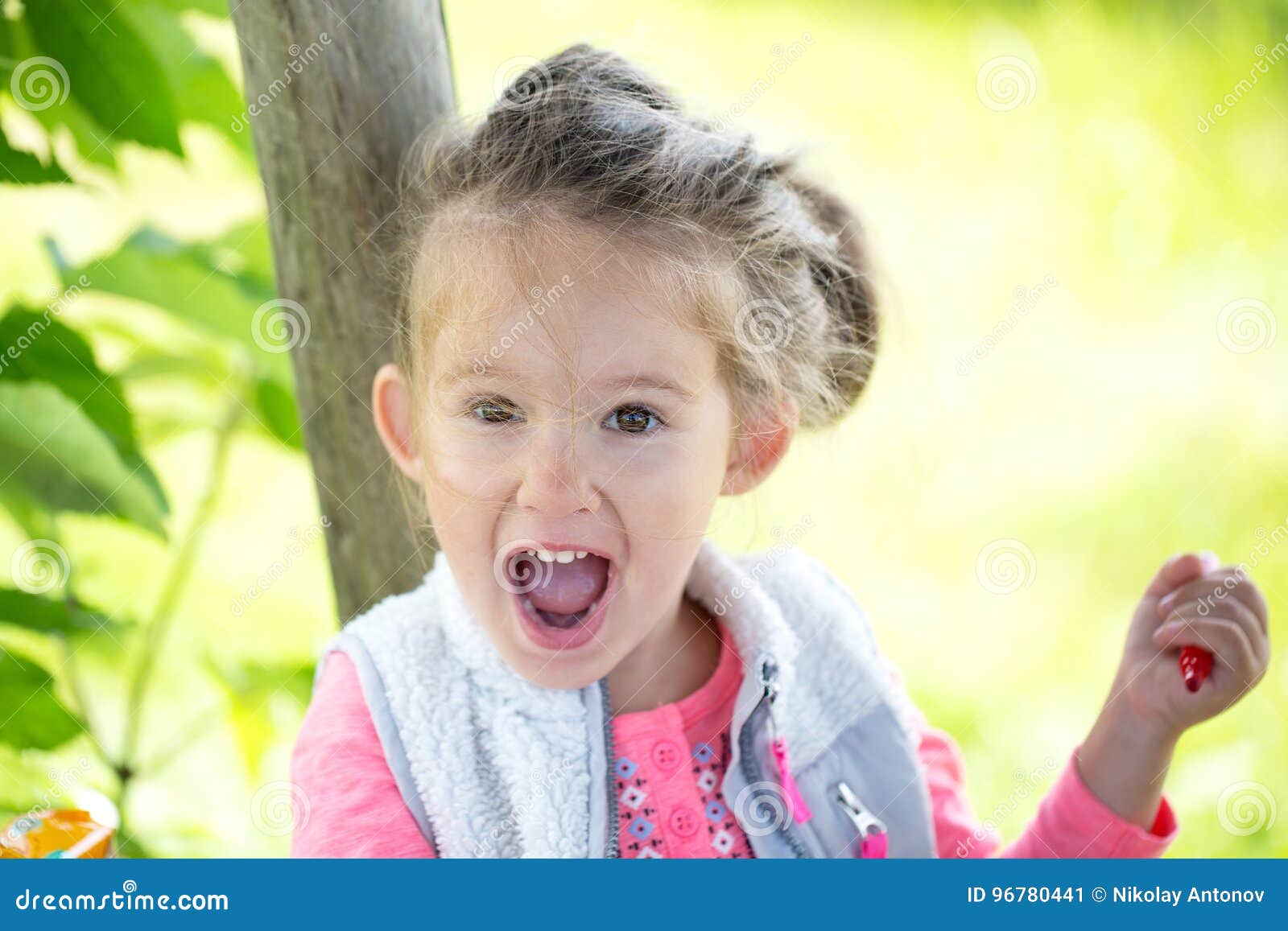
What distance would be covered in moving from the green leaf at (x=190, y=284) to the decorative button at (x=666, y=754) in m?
0.50

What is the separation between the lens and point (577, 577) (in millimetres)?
912

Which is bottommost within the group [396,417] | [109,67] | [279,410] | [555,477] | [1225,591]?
[1225,591]

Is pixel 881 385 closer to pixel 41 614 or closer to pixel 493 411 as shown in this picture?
pixel 493 411

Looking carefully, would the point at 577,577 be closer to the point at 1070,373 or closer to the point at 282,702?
the point at 282,702

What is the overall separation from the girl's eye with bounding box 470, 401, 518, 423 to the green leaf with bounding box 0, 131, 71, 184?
0.45 metres

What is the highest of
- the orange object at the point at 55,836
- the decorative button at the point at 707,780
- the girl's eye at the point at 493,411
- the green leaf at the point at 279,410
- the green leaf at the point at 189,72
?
the green leaf at the point at 189,72

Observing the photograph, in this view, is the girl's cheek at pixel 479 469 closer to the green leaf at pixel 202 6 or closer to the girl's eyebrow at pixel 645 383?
the girl's eyebrow at pixel 645 383

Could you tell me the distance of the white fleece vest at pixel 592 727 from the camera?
0.91 meters

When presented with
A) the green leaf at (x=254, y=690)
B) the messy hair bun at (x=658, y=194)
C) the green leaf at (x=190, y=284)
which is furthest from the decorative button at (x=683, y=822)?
the green leaf at (x=190, y=284)

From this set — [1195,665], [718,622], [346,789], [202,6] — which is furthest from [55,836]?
[1195,665]

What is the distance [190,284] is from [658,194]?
478 millimetres

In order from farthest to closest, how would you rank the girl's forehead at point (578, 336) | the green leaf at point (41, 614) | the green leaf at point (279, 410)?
the green leaf at point (279, 410) → the green leaf at point (41, 614) → the girl's forehead at point (578, 336)

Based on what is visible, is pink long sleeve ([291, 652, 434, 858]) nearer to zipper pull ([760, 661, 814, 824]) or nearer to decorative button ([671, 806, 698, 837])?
decorative button ([671, 806, 698, 837])

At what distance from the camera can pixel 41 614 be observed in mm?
1062
